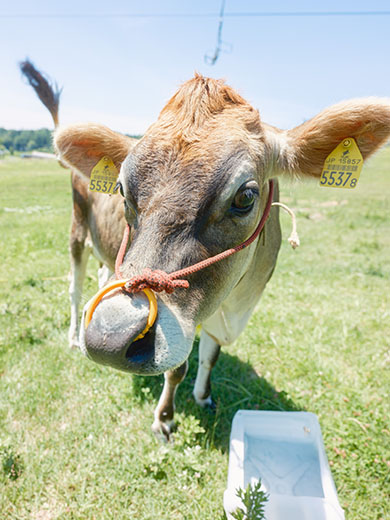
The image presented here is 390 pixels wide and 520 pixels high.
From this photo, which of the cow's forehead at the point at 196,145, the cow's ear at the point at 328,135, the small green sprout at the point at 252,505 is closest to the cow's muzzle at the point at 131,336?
the cow's forehead at the point at 196,145

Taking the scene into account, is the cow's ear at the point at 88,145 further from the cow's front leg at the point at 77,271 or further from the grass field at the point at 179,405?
the cow's front leg at the point at 77,271

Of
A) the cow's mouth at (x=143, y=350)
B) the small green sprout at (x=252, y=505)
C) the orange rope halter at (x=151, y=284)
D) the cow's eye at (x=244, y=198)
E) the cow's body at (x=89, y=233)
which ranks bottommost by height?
the small green sprout at (x=252, y=505)

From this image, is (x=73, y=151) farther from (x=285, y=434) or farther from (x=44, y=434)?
(x=285, y=434)

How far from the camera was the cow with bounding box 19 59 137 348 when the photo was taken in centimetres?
354

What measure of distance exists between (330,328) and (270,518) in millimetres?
2981

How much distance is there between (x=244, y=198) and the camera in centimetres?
170

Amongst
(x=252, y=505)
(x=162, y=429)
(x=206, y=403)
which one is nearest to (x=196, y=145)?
(x=252, y=505)

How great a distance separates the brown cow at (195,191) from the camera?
1.42 meters

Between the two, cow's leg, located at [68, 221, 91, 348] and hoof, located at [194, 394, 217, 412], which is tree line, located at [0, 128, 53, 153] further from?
hoof, located at [194, 394, 217, 412]

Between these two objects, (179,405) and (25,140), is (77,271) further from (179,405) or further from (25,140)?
(25,140)

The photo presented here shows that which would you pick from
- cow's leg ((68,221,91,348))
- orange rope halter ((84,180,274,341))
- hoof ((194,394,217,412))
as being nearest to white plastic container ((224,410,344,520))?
hoof ((194,394,217,412))

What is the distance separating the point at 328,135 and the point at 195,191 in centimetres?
95

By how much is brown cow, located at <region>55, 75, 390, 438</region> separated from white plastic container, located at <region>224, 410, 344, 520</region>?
129cm

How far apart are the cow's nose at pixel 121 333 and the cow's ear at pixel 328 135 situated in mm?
1252
